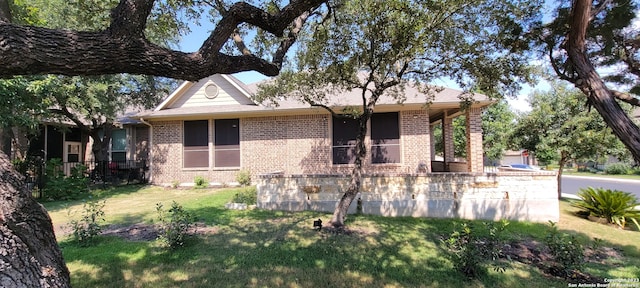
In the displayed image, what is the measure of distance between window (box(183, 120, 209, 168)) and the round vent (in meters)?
1.20

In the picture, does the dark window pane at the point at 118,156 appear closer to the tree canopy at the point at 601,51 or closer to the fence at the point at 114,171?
the fence at the point at 114,171

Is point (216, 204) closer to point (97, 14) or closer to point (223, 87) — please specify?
point (97, 14)

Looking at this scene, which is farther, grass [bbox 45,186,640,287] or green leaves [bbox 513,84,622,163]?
green leaves [bbox 513,84,622,163]

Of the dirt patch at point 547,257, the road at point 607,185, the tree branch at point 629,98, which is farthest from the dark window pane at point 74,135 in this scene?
the road at point 607,185

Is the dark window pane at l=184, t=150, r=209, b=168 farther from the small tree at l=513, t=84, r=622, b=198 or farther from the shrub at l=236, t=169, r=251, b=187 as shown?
the small tree at l=513, t=84, r=622, b=198

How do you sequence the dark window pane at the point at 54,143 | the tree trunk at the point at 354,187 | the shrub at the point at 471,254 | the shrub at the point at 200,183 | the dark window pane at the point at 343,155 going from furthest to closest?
Result: 1. the dark window pane at the point at 54,143
2. the shrub at the point at 200,183
3. the dark window pane at the point at 343,155
4. the tree trunk at the point at 354,187
5. the shrub at the point at 471,254

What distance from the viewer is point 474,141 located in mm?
11234

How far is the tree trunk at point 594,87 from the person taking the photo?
3.02 m

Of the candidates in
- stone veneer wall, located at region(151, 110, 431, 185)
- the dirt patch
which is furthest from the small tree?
the dirt patch

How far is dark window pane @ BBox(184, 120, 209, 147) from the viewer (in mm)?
13695

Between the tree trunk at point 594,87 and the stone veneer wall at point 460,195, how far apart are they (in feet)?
13.8

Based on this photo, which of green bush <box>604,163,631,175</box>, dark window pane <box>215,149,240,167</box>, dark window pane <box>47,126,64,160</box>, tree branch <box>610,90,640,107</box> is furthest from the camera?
green bush <box>604,163,631,175</box>

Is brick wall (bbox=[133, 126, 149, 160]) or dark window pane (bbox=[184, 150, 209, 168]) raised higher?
brick wall (bbox=[133, 126, 149, 160])

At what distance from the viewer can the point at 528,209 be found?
24.1 ft
